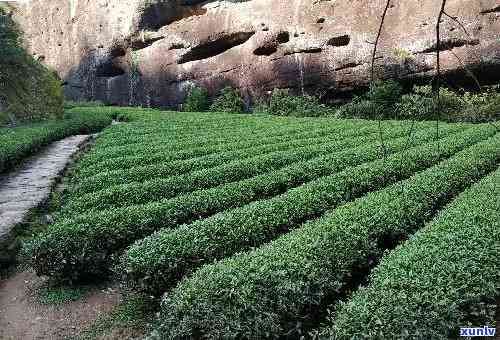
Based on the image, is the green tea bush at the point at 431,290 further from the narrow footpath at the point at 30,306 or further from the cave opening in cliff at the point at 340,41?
the cave opening in cliff at the point at 340,41

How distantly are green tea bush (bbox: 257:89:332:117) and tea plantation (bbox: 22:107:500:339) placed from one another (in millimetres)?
13643

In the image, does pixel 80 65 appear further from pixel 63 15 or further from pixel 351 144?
pixel 351 144

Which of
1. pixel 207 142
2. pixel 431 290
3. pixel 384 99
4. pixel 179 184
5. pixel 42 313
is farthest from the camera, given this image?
pixel 384 99

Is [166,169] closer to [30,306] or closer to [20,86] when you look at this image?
[30,306]

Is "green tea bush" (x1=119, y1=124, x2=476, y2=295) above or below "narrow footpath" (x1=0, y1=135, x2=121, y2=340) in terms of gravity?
above

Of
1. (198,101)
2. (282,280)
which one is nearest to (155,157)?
(282,280)

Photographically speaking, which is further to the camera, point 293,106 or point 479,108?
point 293,106

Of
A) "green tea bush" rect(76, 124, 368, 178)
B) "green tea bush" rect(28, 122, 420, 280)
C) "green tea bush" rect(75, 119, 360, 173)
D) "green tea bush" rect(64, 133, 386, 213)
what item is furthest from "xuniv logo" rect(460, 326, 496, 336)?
"green tea bush" rect(75, 119, 360, 173)

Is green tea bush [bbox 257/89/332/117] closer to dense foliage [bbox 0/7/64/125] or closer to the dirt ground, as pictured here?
dense foliage [bbox 0/7/64/125]

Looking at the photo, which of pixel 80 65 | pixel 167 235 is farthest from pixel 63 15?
pixel 167 235

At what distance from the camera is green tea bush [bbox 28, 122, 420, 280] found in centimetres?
572

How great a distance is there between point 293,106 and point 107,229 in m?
19.5

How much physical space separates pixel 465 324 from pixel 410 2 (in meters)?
20.1

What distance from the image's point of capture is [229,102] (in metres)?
27.5
